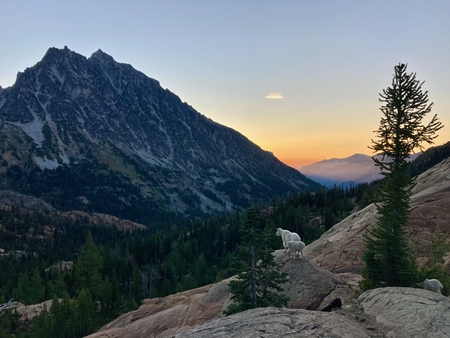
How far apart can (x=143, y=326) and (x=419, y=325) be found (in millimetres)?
28972

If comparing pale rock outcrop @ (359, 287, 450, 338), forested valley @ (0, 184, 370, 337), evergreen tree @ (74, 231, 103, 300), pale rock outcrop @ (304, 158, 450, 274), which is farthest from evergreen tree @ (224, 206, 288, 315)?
A: evergreen tree @ (74, 231, 103, 300)

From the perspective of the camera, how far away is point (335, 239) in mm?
46719

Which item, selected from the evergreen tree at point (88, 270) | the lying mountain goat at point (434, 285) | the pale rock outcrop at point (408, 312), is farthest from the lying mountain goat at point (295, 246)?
the evergreen tree at point (88, 270)

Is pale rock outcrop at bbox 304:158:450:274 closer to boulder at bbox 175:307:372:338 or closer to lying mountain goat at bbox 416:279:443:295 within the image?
lying mountain goat at bbox 416:279:443:295

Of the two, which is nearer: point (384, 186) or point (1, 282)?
point (384, 186)

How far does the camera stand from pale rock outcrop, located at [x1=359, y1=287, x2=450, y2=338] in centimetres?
1521

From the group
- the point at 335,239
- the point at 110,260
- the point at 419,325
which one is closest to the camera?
the point at 419,325

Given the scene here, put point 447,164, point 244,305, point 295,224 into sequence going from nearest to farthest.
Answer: point 244,305 → point 447,164 → point 295,224

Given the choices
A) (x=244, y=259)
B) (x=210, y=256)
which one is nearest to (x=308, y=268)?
(x=244, y=259)

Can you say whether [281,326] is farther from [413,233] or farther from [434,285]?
[413,233]

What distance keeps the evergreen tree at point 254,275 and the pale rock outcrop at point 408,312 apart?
6.23 metres

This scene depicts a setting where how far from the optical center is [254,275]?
82.0 feet

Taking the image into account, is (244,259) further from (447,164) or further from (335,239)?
(447,164)

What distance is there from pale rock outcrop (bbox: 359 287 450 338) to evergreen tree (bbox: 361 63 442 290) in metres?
5.04
